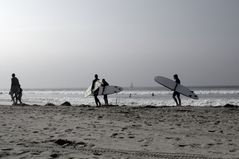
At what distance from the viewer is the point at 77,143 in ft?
19.6

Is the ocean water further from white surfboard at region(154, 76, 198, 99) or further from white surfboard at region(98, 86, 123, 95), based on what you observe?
white surfboard at region(154, 76, 198, 99)

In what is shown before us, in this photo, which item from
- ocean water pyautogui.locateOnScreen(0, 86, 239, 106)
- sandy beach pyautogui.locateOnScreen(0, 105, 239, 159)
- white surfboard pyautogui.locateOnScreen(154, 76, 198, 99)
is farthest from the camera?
ocean water pyautogui.locateOnScreen(0, 86, 239, 106)

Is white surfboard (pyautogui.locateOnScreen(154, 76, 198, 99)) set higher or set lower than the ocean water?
higher

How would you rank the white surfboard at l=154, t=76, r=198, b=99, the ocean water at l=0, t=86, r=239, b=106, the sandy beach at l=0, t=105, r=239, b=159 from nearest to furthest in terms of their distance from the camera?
the sandy beach at l=0, t=105, r=239, b=159 < the white surfboard at l=154, t=76, r=198, b=99 < the ocean water at l=0, t=86, r=239, b=106

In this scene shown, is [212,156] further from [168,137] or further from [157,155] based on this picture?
[168,137]

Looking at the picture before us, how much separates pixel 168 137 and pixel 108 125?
7.30 ft

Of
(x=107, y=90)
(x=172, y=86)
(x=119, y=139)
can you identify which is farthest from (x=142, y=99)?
(x=119, y=139)

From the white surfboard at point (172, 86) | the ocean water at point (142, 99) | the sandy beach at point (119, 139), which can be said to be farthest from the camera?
the ocean water at point (142, 99)

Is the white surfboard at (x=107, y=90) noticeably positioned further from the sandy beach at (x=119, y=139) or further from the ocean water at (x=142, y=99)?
the sandy beach at (x=119, y=139)

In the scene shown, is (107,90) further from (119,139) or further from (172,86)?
(119,139)

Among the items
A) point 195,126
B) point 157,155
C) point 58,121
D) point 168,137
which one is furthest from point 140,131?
point 58,121

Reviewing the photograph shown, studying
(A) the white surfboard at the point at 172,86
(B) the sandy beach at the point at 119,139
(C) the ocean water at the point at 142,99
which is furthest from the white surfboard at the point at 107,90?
(B) the sandy beach at the point at 119,139

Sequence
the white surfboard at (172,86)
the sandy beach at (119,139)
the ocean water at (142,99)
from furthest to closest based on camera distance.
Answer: the ocean water at (142,99)
the white surfboard at (172,86)
the sandy beach at (119,139)

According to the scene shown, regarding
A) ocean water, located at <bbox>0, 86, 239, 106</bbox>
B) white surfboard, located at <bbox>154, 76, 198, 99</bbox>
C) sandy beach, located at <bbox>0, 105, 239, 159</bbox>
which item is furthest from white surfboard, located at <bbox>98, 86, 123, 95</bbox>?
sandy beach, located at <bbox>0, 105, 239, 159</bbox>
